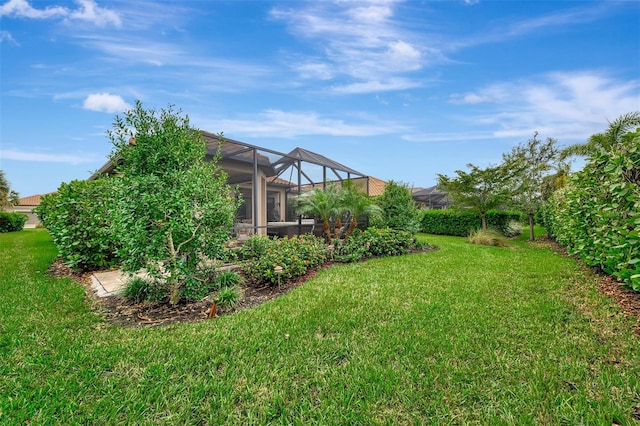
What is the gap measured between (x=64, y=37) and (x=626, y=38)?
13644mm

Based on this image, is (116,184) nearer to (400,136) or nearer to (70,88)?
(70,88)

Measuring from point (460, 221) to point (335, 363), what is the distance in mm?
15816

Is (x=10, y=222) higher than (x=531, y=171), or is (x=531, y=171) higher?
(x=531, y=171)

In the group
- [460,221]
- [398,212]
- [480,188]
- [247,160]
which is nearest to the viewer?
[247,160]

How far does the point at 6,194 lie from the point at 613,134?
39581 millimetres

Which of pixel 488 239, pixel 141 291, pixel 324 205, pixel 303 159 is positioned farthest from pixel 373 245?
pixel 488 239

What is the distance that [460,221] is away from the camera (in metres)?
16.3

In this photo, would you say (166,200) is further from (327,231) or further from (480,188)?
(480,188)

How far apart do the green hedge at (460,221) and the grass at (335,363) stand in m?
11.8

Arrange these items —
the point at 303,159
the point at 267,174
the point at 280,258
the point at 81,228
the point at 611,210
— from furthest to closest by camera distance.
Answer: the point at 267,174 < the point at 303,159 < the point at 81,228 < the point at 280,258 < the point at 611,210

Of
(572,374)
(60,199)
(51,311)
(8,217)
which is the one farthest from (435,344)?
(8,217)

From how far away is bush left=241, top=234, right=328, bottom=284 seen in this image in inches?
218

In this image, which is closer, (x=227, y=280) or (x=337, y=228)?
(x=227, y=280)

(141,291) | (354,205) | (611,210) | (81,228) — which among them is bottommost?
(141,291)
